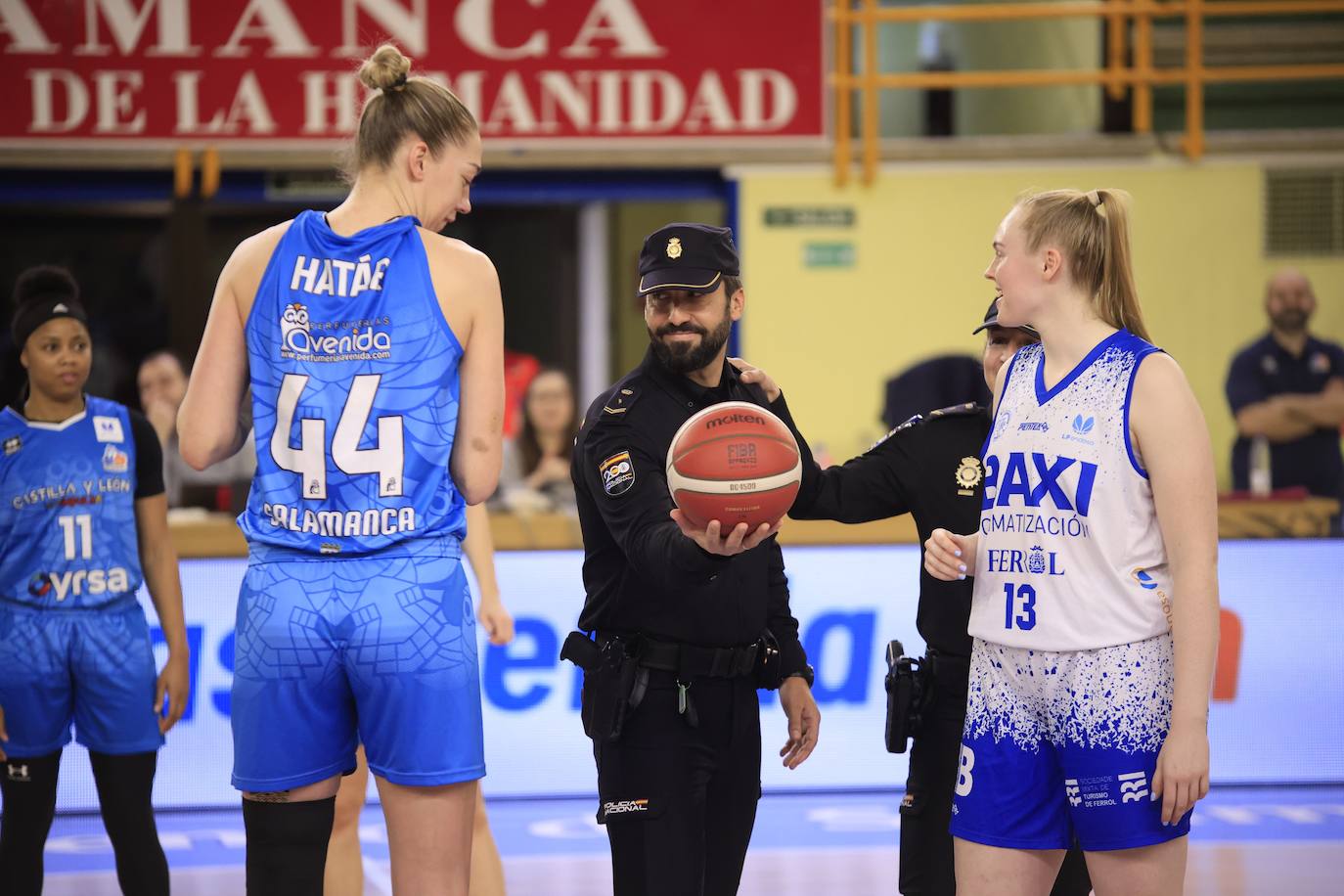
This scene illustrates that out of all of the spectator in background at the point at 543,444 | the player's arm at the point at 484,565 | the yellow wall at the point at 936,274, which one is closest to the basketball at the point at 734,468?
the player's arm at the point at 484,565

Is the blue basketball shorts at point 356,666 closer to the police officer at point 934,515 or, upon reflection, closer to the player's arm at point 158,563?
the police officer at point 934,515

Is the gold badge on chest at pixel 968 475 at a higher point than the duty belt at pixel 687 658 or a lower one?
higher

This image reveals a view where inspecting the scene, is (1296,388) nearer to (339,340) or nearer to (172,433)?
(172,433)

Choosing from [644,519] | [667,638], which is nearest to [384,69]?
[644,519]

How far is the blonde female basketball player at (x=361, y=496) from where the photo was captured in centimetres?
269

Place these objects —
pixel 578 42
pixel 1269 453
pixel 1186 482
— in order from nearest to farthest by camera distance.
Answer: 1. pixel 1186 482
2. pixel 1269 453
3. pixel 578 42

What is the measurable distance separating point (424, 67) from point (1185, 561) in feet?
25.8

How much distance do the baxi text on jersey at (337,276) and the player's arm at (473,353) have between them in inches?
4.0

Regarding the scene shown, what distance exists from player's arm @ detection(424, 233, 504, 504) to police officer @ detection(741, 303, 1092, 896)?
827mm

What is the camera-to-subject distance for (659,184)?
1014 centimetres

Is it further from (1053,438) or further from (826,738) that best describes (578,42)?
(1053,438)

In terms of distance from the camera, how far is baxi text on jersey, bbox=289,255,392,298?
2.71 metres

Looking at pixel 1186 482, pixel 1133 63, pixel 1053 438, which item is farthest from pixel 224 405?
pixel 1133 63

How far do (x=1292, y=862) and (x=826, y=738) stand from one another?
1843mm
